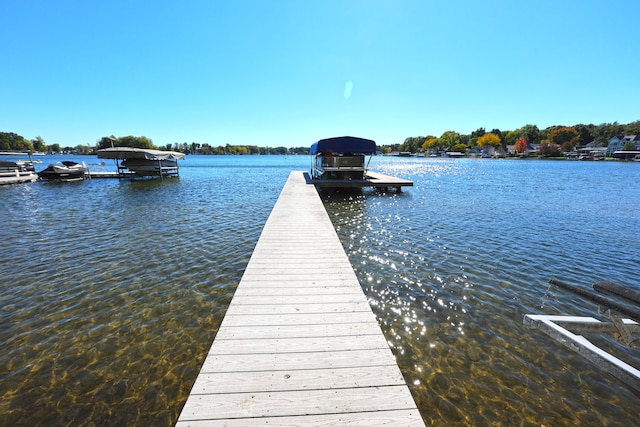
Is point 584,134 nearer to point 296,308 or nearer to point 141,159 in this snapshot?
point 141,159

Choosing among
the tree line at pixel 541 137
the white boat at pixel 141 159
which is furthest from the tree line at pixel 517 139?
the white boat at pixel 141 159

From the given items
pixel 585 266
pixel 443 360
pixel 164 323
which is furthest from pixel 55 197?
pixel 585 266

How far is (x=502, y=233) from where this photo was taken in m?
9.85

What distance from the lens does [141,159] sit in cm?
2908

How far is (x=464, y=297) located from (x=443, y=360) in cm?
203

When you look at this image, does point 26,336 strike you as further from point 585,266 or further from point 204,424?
point 585,266

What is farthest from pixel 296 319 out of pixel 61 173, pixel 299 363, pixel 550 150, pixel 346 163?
pixel 550 150

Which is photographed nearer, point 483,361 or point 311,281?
point 483,361

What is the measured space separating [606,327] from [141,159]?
35534mm

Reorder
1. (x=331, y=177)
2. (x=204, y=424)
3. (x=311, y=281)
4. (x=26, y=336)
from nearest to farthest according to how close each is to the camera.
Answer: (x=204, y=424)
(x=26, y=336)
(x=311, y=281)
(x=331, y=177)

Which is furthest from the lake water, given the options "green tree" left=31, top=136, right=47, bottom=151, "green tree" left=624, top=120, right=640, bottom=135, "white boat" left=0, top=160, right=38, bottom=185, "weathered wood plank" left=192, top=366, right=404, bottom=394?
"green tree" left=31, top=136, right=47, bottom=151

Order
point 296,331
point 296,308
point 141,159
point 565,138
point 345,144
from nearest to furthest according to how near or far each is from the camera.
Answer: point 296,331 → point 296,308 → point 345,144 → point 141,159 → point 565,138

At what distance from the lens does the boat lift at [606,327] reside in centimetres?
222

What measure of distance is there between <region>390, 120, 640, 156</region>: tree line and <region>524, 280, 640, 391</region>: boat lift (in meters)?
138
